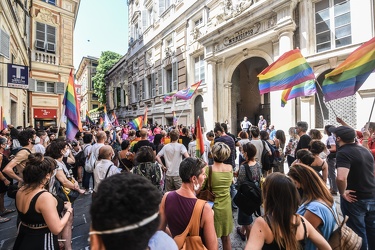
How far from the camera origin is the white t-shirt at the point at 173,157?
4.23m

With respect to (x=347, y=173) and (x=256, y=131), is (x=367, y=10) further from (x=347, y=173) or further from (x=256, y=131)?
(x=347, y=173)

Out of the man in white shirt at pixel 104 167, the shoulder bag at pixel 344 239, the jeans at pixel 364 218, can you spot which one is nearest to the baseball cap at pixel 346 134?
the jeans at pixel 364 218

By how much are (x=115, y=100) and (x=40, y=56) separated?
14.4 metres

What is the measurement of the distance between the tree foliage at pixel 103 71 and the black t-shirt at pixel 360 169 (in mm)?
36212

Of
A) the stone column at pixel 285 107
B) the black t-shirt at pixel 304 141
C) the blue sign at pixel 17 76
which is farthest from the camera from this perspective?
the stone column at pixel 285 107

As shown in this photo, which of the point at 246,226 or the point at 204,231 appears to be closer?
the point at 204,231

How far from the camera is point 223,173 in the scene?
2691 mm

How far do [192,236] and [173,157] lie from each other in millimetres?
2668

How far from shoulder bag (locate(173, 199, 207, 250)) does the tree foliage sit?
36.2m

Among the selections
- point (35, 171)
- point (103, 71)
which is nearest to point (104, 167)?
point (35, 171)

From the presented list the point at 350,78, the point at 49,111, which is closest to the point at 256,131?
the point at 350,78

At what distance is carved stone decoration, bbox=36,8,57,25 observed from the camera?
15578mm

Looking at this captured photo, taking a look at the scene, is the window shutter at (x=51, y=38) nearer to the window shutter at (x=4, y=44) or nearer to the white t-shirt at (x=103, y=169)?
the window shutter at (x=4, y=44)

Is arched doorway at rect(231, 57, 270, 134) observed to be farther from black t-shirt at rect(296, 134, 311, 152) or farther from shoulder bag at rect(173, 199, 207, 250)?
shoulder bag at rect(173, 199, 207, 250)
